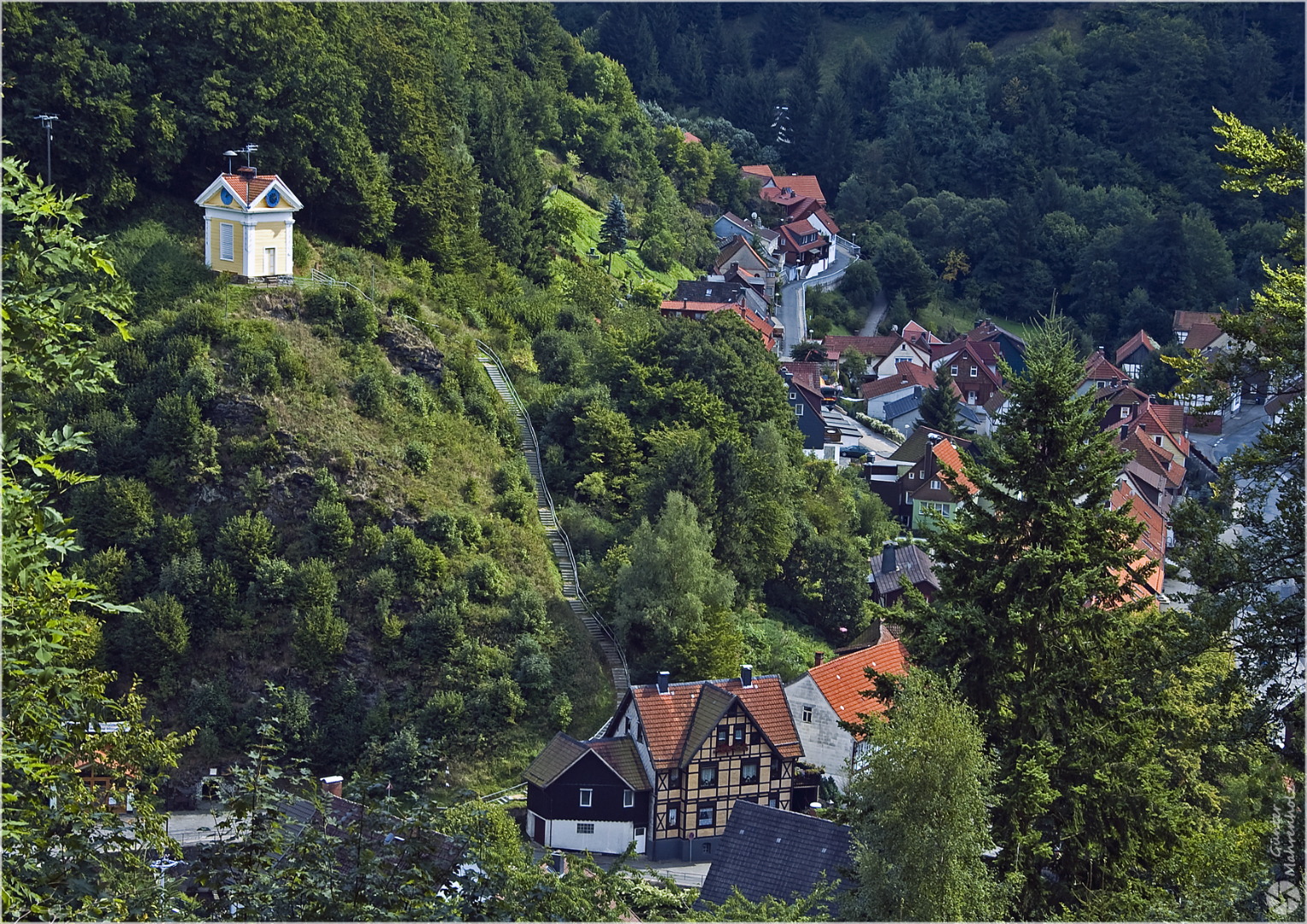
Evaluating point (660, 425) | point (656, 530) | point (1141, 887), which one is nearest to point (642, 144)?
point (660, 425)

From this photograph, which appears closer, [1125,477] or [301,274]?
[301,274]

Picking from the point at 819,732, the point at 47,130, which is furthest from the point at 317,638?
the point at 47,130

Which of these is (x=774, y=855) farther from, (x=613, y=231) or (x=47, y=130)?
(x=613, y=231)

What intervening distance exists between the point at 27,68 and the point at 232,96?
5.32 meters

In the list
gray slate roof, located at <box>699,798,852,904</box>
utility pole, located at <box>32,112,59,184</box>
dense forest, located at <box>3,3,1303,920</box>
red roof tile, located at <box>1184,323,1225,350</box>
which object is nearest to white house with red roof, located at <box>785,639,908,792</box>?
dense forest, located at <box>3,3,1303,920</box>

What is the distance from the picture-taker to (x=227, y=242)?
40.4 meters

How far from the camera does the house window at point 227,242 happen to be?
4009cm

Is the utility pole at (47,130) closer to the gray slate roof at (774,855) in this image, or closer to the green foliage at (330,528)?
the green foliage at (330,528)

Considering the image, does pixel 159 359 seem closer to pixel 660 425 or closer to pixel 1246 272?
pixel 660 425

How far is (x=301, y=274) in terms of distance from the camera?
4194 centimetres

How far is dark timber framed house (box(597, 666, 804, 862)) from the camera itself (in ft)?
119

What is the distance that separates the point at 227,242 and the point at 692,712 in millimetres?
17852

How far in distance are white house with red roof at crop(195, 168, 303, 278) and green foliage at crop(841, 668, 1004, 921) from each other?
27.5 meters

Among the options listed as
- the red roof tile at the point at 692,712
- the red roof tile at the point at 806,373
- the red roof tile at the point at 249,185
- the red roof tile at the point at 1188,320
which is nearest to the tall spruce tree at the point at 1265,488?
the red roof tile at the point at 692,712
